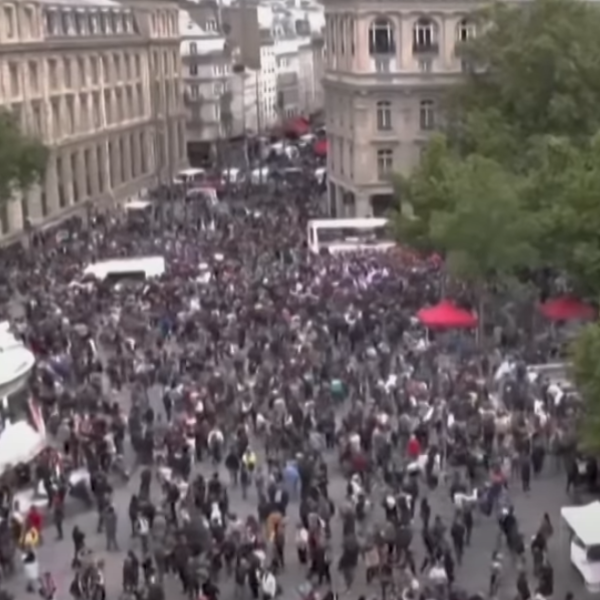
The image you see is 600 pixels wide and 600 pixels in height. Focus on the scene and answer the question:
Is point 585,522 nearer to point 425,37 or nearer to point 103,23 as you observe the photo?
point 425,37

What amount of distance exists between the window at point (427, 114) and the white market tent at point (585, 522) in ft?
141

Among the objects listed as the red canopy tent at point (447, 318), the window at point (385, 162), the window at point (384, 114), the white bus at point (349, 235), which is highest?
the window at point (384, 114)

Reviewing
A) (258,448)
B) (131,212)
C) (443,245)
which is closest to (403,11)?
(131,212)

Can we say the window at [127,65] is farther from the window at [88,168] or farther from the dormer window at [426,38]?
the dormer window at [426,38]

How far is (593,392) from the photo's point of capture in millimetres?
25703

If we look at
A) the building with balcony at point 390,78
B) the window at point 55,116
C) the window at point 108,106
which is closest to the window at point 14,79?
the window at point 55,116

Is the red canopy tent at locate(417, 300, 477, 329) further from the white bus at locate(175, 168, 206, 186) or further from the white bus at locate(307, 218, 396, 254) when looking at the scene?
the white bus at locate(175, 168, 206, 186)

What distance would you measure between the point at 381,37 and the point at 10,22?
16938 millimetres

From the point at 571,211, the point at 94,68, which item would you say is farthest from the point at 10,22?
the point at 571,211

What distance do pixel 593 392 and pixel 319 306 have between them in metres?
18.8

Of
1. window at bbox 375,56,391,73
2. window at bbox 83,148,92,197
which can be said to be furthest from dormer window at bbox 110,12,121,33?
window at bbox 375,56,391,73

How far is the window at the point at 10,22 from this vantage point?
67062 millimetres

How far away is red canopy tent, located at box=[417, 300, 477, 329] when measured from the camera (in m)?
39.9

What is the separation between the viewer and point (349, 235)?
60.2 m
